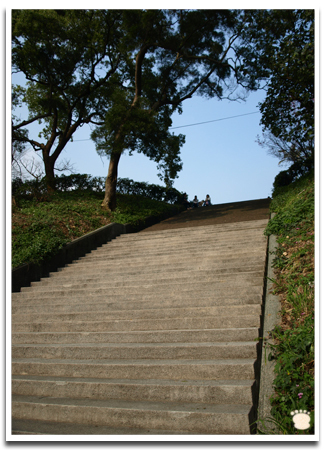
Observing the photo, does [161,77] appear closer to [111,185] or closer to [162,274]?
[111,185]

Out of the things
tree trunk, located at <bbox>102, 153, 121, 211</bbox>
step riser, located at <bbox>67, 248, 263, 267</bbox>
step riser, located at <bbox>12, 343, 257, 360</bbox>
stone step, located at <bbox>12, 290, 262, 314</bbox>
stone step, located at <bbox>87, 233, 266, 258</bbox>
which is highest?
tree trunk, located at <bbox>102, 153, 121, 211</bbox>

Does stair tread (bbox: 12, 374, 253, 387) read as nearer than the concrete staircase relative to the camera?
No

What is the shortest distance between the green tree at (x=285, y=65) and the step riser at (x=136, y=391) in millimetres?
6956

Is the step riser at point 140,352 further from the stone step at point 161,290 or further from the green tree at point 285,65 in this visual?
the green tree at point 285,65

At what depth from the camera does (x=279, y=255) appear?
19.4ft

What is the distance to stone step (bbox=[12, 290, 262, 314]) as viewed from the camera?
16.9 ft

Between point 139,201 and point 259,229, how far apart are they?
814cm

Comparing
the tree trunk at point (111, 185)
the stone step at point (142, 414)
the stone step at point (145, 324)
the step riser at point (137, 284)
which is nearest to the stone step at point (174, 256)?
the step riser at point (137, 284)

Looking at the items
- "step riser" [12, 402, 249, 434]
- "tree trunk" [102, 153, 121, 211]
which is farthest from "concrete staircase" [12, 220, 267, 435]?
"tree trunk" [102, 153, 121, 211]

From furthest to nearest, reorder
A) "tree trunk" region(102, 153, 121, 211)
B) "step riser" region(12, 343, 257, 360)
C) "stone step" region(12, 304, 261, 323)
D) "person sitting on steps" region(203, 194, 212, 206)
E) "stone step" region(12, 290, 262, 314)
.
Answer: "person sitting on steps" region(203, 194, 212, 206) → "tree trunk" region(102, 153, 121, 211) → "stone step" region(12, 290, 262, 314) → "stone step" region(12, 304, 261, 323) → "step riser" region(12, 343, 257, 360)

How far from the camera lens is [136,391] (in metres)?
3.62

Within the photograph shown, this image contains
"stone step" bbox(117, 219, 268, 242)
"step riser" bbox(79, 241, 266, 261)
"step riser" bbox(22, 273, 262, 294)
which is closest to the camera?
"step riser" bbox(22, 273, 262, 294)

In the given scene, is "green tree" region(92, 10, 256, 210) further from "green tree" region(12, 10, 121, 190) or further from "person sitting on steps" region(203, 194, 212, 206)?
"person sitting on steps" region(203, 194, 212, 206)

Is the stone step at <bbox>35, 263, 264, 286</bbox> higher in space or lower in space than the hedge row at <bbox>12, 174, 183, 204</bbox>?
lower
